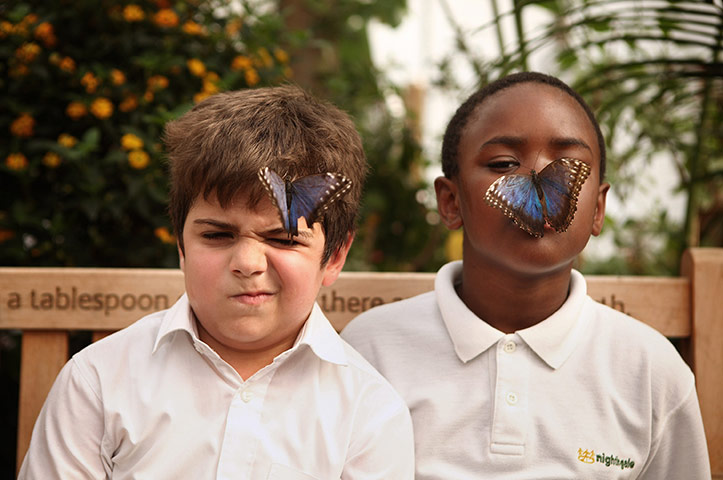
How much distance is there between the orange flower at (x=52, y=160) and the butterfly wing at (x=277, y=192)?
4.08 ft

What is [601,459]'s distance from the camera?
1.68 m

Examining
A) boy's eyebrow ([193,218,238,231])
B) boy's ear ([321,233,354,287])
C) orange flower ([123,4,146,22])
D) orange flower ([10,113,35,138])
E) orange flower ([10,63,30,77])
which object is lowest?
boy's ear ([321,233,354,287])

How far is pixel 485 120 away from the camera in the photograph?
1779 millimetres

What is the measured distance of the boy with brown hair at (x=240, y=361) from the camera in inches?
59.7

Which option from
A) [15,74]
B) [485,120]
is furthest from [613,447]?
[15,74]

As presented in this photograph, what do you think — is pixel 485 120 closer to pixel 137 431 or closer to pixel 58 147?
pixel 137 431

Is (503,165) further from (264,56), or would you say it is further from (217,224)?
(264,56)

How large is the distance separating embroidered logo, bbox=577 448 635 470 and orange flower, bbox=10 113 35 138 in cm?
195

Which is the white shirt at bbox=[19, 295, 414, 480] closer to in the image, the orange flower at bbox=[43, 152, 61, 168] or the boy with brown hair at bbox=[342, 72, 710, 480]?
the boy with brown hair at bbox=[342, 72, 710, 480]

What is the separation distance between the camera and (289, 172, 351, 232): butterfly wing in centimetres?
143

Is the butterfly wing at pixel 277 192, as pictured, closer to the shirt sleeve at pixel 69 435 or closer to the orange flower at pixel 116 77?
the shirt sleeve at pixel 69 435

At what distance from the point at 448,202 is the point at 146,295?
85 centimetres

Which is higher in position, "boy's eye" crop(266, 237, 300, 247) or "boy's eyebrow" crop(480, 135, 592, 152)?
"boy's eyebrow" crop(480, 135, 592, 152)

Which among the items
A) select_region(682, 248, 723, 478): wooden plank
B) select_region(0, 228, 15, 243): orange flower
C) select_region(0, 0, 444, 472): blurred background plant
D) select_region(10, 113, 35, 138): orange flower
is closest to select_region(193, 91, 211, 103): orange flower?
select_region(0, 0, 444, 472): blurred background plant
